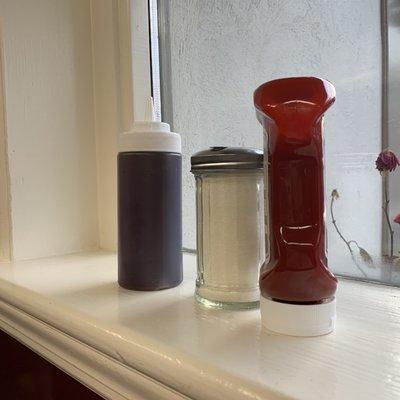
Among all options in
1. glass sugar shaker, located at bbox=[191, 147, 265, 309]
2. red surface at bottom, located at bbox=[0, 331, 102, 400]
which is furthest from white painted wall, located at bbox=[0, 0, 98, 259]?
glass sugar shaker, located at bbox=[191, 147, 265, 309]

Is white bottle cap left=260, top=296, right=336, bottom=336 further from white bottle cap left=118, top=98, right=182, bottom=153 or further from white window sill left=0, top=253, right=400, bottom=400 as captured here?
white bottle cap left=118, top=98, right=182, bottom=153

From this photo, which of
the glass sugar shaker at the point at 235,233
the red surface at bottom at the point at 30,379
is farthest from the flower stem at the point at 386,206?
the red surface at bottom at the point at 30,379

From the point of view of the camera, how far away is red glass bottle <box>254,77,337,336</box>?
312 mm

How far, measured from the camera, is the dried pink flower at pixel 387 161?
487 millimetres

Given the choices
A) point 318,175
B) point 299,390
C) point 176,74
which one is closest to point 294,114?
point 318,175

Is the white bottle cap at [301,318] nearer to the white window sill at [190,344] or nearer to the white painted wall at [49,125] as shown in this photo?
the white window sill at [190,344]

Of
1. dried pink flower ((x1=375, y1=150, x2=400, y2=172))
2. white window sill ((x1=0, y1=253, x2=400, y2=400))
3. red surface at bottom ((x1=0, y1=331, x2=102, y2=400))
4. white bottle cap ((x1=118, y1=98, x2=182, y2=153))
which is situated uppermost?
white bottle cap ((x1=118, y1=98, x2=182, y2=153))

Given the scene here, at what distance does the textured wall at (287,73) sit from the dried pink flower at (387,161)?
2 cm

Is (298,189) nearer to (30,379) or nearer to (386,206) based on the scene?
(386,206)

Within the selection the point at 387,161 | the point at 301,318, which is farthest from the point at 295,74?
the point at 301,318

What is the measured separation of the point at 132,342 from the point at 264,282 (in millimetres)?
109

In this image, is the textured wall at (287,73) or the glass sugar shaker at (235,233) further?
the textured wall at (287,73)

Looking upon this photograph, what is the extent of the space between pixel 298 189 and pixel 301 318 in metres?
0.09

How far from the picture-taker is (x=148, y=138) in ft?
1.46
